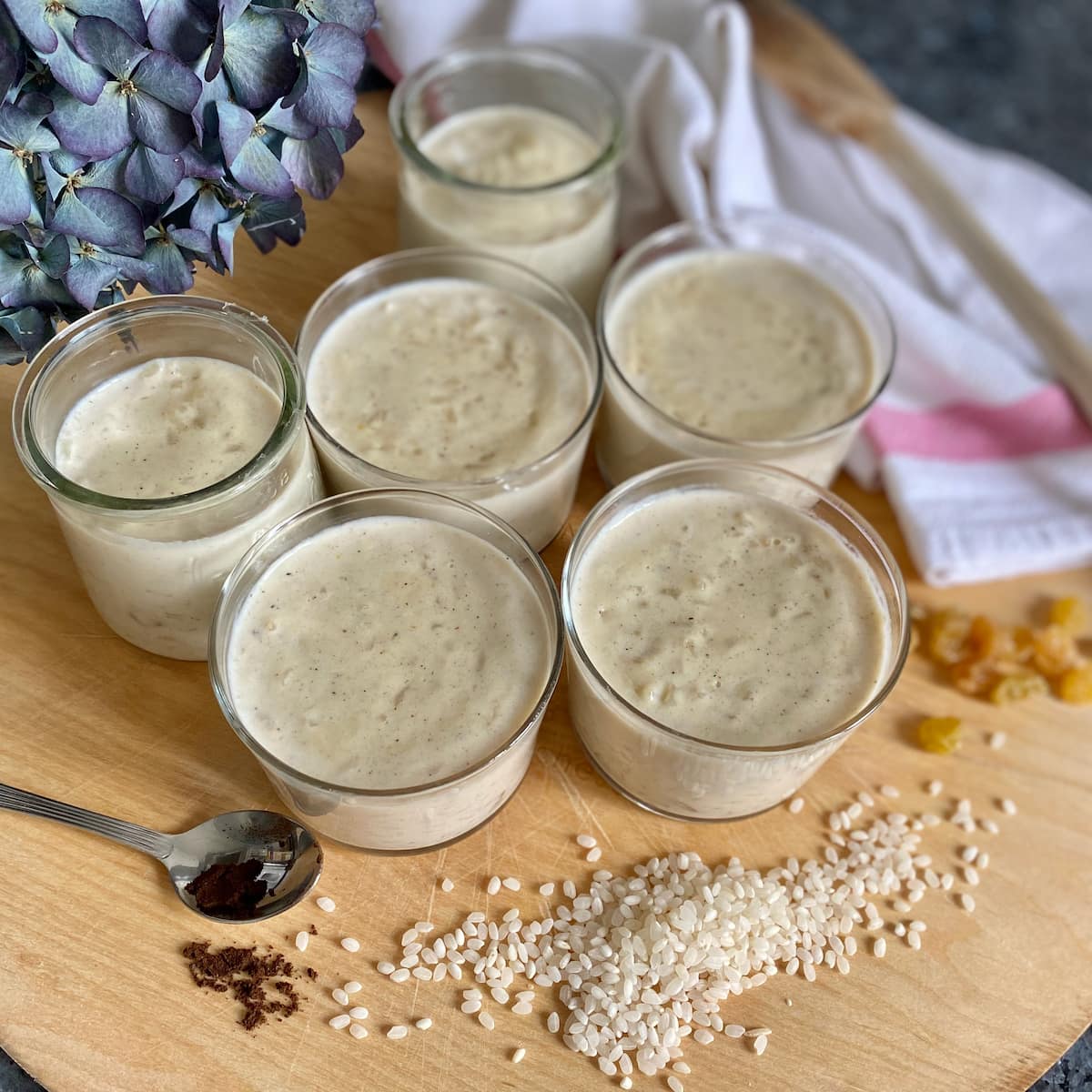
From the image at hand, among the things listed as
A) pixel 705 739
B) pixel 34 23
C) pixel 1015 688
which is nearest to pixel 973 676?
pixel 1015 688

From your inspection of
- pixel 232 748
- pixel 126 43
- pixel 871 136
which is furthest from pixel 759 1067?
pixel 871 136

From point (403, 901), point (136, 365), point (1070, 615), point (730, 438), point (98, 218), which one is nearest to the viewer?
point (98, 218)

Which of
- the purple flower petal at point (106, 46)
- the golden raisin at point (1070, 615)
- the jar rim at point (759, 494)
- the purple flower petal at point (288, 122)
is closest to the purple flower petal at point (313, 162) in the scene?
the purple flower petal at point (288, 122)

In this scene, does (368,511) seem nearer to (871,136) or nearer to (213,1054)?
(213,1054)

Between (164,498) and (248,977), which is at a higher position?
(164,498)

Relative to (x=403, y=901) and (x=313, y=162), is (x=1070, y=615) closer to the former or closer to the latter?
(x=403, y=901)

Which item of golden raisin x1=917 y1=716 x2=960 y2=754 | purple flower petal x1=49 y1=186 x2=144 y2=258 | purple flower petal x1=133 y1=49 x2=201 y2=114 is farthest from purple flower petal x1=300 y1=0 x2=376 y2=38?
golden raisin x1=917 y1=716 x2=960 y2=754

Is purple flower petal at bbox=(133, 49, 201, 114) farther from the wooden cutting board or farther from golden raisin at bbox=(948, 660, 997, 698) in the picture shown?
golden raisin at bbox=(948, 660, 997, 698)
